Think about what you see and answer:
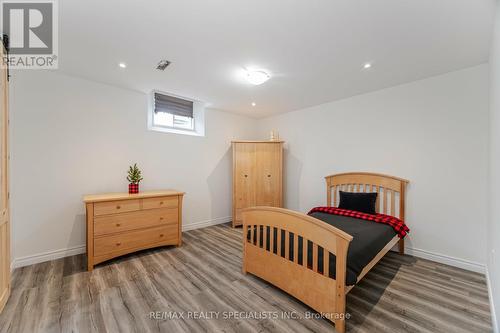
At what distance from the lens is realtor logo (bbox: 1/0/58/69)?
1.67 meters

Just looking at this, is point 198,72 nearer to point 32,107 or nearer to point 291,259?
point 32,107

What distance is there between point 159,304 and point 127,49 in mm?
2633

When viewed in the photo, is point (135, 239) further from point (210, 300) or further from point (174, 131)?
point (174, 131)

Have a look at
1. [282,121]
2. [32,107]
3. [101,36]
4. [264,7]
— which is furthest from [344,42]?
[32,107]

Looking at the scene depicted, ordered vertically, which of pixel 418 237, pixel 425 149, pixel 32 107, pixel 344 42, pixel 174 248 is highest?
pixel 344 42

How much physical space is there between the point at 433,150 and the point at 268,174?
270cm

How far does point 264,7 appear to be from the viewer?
1587mm

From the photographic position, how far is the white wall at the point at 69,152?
2.59m

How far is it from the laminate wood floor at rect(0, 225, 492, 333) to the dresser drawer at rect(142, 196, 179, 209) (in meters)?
0.76

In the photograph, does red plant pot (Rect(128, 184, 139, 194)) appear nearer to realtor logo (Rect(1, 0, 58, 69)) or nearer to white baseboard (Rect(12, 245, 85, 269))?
white baseboard (Rect(12, 245, 85, 269))

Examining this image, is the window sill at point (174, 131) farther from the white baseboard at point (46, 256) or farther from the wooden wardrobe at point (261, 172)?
the white baseboard at point (46, 256)

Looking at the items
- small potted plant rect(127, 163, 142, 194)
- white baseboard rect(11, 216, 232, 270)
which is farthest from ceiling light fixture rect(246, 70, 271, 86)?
white baseboard rect(11, 216, 232, 270)

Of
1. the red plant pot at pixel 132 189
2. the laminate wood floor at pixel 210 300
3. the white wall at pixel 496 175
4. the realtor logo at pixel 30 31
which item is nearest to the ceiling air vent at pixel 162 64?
the realtor logo at pixel 30 31

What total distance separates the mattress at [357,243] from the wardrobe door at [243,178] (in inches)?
69.3
